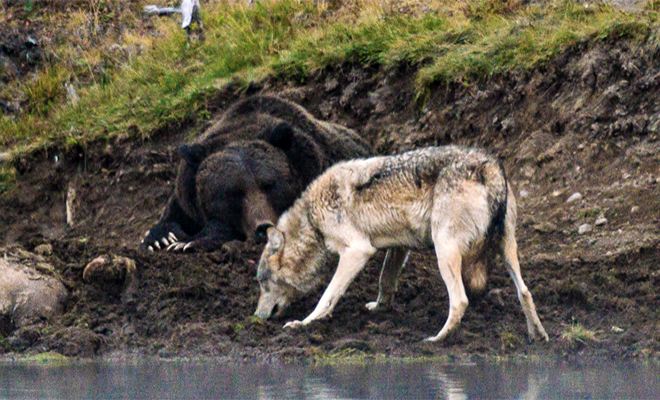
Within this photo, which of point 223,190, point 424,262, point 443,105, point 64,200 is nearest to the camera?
point 424,262

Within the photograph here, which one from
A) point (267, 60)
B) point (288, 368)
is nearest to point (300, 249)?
point (288, 368)

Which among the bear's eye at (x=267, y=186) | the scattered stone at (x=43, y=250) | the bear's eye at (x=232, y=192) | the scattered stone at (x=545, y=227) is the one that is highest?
the bear's eye at (x=267, y=186)

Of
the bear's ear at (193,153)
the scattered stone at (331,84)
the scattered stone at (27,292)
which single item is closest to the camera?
the scattered stone at (27,292)

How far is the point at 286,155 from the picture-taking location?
11812mm

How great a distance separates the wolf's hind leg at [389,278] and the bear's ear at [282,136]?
3287 millimetres

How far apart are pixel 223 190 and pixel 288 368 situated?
4479 millimetres

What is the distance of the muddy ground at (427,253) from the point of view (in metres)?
8.09

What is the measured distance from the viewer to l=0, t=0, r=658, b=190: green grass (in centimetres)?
1240

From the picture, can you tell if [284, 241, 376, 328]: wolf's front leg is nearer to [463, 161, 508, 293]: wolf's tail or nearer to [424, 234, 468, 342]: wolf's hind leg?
[424, 234, 468, 342]: wolf's hind leg

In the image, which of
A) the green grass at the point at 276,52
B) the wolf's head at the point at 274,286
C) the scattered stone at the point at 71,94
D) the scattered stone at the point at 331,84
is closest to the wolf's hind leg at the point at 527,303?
the wolf's head at the point at 274,286

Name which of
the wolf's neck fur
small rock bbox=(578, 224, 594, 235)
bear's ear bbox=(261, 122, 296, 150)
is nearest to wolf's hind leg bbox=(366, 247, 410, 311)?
the wolf's neck fur

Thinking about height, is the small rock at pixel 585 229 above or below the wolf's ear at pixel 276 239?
above

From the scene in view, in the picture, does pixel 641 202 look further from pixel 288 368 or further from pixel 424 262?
pixel 288 368

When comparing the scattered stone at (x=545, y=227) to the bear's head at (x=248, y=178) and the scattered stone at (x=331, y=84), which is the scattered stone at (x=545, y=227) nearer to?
the bear's head at (x=248, y=178)
